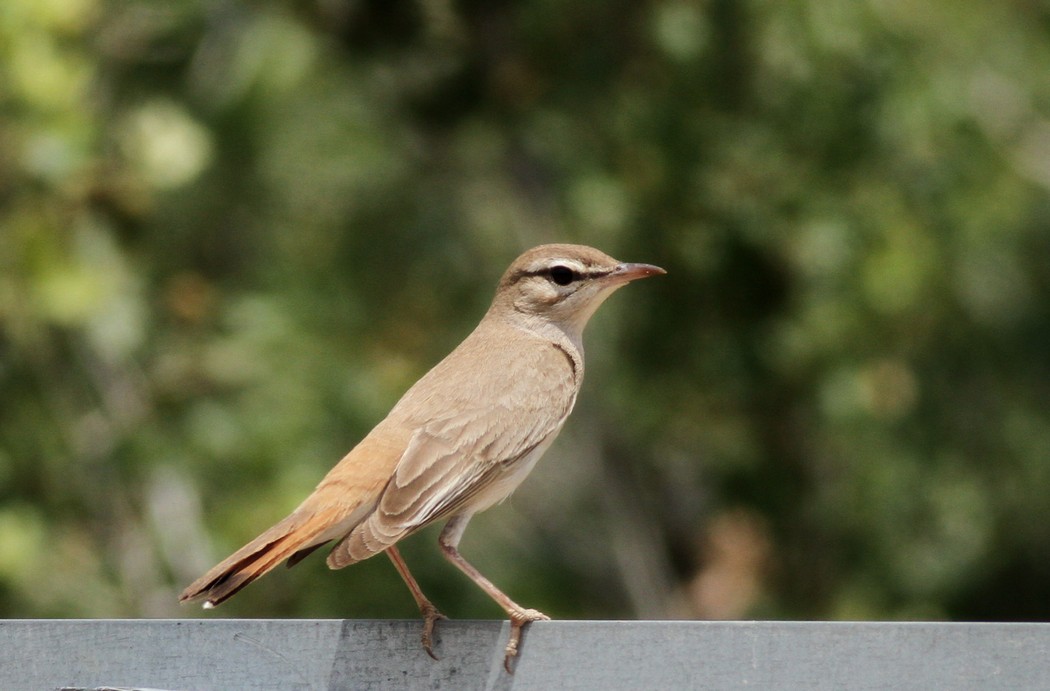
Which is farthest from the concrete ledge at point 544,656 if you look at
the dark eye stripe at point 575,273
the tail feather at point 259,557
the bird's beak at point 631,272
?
the dark eye stripe at point 575,273

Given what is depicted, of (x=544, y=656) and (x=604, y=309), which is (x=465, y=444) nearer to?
(x=544, y=656)

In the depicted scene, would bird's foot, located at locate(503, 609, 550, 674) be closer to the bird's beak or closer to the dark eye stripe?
the bird's beak

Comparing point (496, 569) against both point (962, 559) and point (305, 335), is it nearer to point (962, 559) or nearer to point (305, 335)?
point (305, 335)

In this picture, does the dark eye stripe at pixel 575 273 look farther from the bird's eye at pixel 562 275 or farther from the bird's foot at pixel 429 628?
the bird's foot at pixel 429 628

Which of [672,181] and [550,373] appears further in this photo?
[672,181]

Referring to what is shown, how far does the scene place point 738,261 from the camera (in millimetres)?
7945

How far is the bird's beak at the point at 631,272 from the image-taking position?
5.90 metres

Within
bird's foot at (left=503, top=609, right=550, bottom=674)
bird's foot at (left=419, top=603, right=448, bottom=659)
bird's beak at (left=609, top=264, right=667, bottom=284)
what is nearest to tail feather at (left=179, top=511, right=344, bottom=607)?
bird's foot at (left=419, top=603, right=448, bottom=659)

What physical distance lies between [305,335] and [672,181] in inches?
90.4

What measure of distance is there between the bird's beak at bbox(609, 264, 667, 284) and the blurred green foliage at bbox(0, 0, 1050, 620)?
190 centimetres

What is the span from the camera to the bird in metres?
4.53

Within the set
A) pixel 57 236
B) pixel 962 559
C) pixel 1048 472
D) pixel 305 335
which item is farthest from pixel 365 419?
pixel 1048 472

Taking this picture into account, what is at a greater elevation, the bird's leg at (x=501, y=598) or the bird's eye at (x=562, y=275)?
the bird's eye at (x=562, y=275)

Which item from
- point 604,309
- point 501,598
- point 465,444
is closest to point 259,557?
point 501,598
